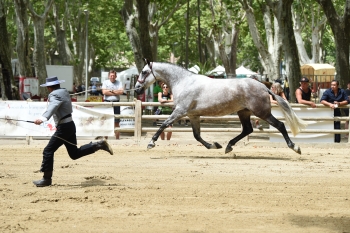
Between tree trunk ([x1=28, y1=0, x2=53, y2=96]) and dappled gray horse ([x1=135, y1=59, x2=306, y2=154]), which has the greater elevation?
tree trunk ([x1=28, y1=0, x2=53, y2=96])

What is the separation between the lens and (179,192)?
1195cm

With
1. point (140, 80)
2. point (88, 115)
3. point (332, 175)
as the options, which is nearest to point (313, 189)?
point (332, 175)

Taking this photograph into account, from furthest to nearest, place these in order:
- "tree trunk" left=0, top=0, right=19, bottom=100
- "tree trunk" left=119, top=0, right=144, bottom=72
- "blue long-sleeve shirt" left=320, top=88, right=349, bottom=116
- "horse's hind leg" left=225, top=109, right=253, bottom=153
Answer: "tree trunk" left=119, top=0, right=144, bottom=72 < "tree trunk" left=0, top=0, right=19, bottom=100 < "blue long-sleeve shirt" left=320, top=88, right=349, bottom=116 < "horse's hind leg" left=225, top=109, right=253, bottom=153

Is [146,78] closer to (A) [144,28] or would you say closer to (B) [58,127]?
(B) [58,127]

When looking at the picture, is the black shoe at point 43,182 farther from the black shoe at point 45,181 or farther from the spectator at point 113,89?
the spectator at point 113,89

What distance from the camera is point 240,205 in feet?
35.4

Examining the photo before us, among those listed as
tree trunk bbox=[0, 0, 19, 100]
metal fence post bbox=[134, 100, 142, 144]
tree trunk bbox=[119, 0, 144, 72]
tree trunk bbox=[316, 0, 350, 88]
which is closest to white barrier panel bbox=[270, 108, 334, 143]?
metal fence post bbox=[134, 100, 142, 144]

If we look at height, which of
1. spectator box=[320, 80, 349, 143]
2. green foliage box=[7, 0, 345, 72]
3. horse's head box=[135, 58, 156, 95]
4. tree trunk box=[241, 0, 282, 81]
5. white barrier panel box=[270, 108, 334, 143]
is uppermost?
green foliage box=[7, 0, 345, 72]

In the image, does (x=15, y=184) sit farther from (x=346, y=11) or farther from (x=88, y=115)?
(x=346, y=11)

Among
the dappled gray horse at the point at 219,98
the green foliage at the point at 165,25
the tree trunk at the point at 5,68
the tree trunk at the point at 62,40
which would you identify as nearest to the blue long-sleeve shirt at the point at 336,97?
the dappled gray horse at the point at 219,98

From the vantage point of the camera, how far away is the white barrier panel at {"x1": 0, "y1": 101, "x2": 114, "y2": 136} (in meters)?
20.3

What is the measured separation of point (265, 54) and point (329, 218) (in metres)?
26.7

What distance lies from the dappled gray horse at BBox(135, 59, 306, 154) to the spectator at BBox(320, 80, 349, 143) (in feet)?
11.1

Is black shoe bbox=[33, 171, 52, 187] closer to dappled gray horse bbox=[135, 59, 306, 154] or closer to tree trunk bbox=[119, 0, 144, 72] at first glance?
dappled gray horse bbox=[135, 59, 306, 154]
